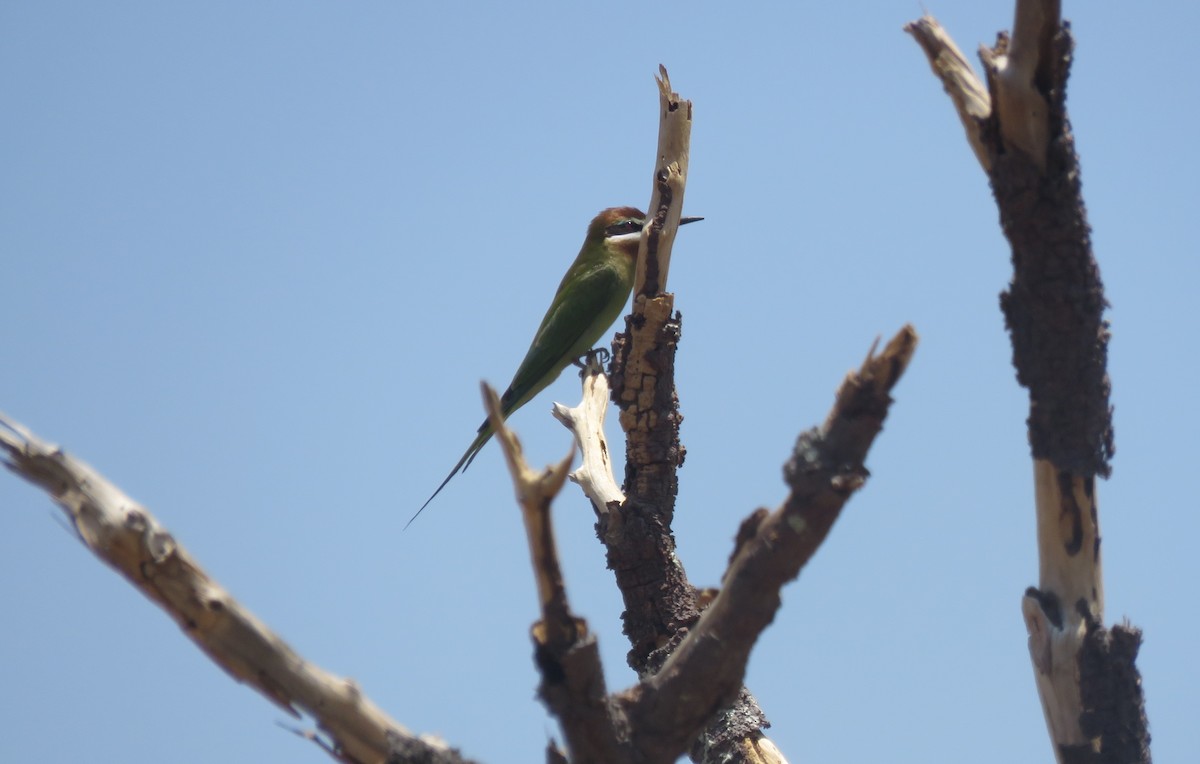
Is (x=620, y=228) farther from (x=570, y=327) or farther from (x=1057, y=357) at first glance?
(x=1057, y=357)

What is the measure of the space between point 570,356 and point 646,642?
2460 millimetres

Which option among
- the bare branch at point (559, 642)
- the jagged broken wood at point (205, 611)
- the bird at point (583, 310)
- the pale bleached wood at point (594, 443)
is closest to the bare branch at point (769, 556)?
the bare branch at point (559, 642)

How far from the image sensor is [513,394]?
6.16m

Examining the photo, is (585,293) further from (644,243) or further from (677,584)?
(677,584)

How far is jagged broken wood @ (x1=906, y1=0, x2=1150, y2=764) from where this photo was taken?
2240 millimetres

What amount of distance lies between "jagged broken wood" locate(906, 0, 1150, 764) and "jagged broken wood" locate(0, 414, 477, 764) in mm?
1435

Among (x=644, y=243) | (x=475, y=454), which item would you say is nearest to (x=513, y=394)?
(x=475, y=454)

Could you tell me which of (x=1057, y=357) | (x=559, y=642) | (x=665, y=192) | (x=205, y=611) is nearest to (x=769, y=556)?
(x=559, y=642)

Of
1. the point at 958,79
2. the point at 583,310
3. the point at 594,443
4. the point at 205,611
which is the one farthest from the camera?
the point at 583,310

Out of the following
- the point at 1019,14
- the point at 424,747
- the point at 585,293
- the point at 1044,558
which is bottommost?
the point at 424,747

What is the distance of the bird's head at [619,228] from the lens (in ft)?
20.4

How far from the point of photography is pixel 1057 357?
2.40 meters

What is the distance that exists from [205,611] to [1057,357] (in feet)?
5.99

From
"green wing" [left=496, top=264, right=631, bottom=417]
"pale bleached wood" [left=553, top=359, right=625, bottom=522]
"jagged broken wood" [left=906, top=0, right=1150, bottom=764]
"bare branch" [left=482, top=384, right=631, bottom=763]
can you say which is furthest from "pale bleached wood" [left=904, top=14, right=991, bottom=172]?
"green wing" [left=496, top=264, right=631, bottom=417]
